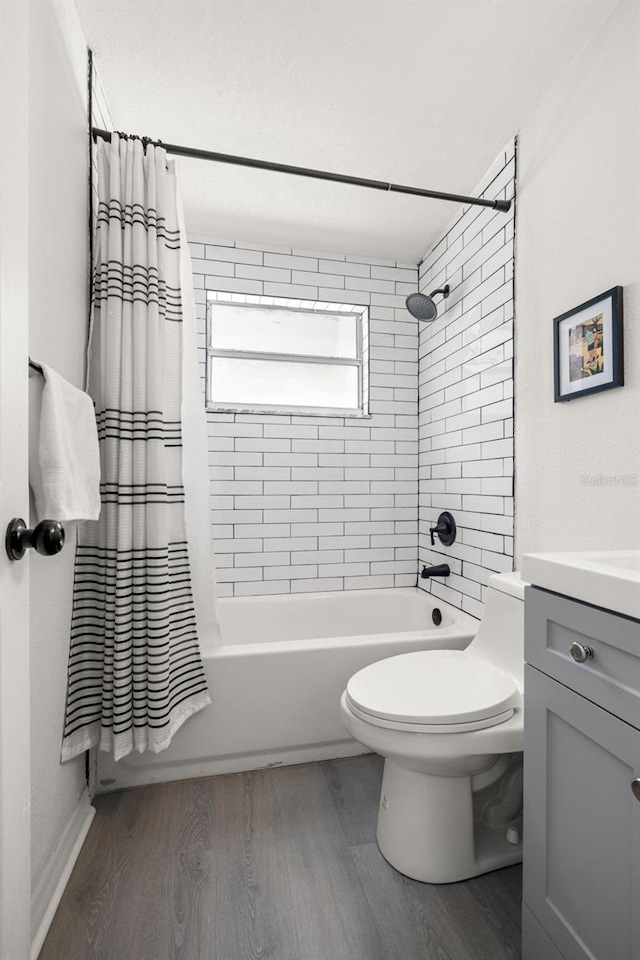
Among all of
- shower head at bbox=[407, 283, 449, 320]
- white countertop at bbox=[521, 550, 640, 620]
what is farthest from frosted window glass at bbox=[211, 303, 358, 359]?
white countertop at bbox=[521, 550, 640, 620]

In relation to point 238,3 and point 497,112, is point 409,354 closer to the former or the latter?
point 497,112

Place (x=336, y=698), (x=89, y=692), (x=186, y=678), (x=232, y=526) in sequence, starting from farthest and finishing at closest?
1. (x=232, y=526)
2. (x=336, y=698)
3. (x=186, y=678)
4. (x=89, y=692)

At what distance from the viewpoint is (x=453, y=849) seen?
1.32 metres

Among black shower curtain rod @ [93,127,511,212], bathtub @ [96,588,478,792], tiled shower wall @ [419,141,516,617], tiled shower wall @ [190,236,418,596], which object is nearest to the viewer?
black shower curtain rod @ [93,127,511,212]

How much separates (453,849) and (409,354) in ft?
7.75

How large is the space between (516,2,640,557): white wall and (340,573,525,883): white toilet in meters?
0.37

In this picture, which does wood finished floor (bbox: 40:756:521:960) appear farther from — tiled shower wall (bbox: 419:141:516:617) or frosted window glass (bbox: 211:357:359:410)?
frosted window glass (bbox: 211:357:359:410)

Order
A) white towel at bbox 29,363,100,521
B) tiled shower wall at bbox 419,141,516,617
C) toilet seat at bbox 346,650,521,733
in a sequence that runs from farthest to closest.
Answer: tiled shower wall at bbox 419,141,516,617 < toilet seat at bbox 346,650,521,733 < white towel at bbox 29,363,100,521

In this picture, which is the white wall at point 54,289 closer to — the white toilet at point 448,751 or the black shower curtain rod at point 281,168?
the black shower curtain rod at point 281,168

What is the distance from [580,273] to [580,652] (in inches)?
50.0

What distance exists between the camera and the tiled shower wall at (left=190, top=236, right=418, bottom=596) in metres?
2.60

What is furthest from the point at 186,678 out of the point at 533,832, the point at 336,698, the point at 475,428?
the point at 475,428

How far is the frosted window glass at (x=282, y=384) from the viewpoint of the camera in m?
2.69

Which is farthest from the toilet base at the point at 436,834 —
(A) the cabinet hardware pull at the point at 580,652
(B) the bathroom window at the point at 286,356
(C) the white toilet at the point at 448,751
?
(B) the bathroom window at the point at 286,356
